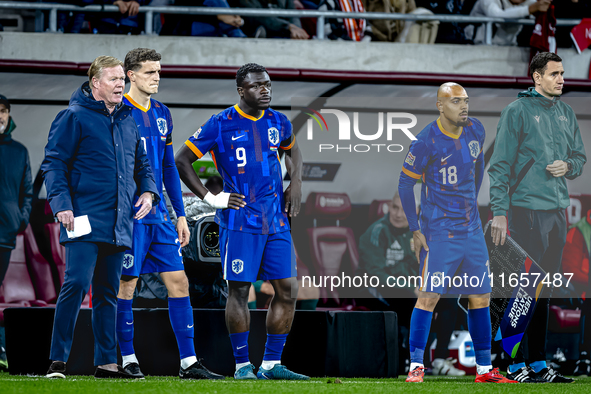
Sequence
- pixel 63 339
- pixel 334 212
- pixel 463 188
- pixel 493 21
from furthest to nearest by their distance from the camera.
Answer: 1. pixel 493 21
2. pixel 334 212
3. pixel 463 188
4. pixel 63 339

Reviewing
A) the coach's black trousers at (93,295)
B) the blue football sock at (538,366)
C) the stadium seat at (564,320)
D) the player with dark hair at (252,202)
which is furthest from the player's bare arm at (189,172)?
the stadium seat at (564,320)

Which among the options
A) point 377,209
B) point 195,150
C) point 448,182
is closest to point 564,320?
point 448,182

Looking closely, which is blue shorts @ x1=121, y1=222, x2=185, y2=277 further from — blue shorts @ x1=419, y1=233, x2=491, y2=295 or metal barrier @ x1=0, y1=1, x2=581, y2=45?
metal barrier @ x1=0, y1=1, x2=581, y2=45

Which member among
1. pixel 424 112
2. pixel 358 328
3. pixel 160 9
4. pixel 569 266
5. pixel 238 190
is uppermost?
pixel 160 9

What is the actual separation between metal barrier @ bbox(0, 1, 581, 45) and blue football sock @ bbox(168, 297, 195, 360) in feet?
10.2

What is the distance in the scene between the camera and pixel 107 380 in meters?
4.46

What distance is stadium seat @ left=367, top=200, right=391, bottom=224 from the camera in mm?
5871

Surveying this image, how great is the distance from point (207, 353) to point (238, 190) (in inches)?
45.6

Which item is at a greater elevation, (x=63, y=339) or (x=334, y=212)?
(x=334, y=212)

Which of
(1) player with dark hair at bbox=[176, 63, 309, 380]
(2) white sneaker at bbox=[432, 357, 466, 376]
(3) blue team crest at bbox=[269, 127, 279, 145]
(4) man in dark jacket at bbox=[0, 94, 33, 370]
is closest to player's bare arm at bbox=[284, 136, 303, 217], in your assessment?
(1) player with dark hair at bbox=[176, 63, 309, 380]

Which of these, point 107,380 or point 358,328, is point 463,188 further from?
point 107,380

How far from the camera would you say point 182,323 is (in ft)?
16.4

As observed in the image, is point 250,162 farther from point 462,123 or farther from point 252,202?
point 462,123

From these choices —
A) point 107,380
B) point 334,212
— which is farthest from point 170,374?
point 334,212
